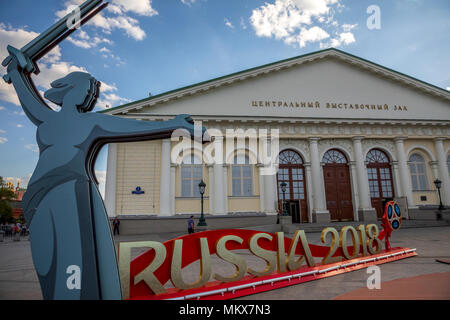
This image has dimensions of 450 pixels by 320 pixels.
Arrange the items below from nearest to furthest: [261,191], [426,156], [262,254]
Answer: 1. [262,254]
2. [261,191]
3. [426,156]

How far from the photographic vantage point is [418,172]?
21.1 meters

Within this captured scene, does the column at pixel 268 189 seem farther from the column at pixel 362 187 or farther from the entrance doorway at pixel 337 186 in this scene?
the column at pixel 362 187

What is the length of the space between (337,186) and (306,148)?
3847mm

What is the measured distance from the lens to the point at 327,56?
21.4 m

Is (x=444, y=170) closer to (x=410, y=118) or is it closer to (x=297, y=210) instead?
(x=410, y=118)

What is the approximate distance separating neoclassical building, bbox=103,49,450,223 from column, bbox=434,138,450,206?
69 mm

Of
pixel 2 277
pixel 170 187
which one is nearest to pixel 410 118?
pixel 170 187

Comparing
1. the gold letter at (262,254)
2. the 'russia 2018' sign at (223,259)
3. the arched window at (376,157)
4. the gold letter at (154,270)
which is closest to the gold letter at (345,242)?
the 'russia 2018' sign at (223,259)

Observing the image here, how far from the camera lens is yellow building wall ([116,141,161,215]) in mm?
17375

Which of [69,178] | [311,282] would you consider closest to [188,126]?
[69,178]

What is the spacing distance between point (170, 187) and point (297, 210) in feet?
31.6

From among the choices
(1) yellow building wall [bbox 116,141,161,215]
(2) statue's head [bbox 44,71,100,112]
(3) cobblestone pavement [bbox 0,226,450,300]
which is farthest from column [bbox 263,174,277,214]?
(2) statue's head [bbox 44,71,100,112]

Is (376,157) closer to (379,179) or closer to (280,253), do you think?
(379,179)

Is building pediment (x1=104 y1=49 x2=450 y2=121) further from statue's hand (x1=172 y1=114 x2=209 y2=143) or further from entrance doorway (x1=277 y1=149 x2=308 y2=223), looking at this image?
statue's hand (x1=172 y1=114 x2=209 y2=143)
